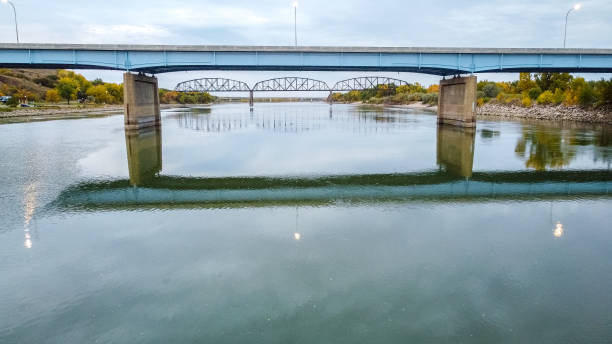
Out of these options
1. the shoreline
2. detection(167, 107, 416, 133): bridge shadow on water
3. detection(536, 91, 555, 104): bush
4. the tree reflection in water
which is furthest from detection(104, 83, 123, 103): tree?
the tree reflection in water

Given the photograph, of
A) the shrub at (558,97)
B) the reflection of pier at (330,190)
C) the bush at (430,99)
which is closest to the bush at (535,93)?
the shrub at (558,97)

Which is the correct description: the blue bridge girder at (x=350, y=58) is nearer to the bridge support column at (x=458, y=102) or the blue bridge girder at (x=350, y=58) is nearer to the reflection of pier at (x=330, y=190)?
the bridge support column at (x=458, y=102)

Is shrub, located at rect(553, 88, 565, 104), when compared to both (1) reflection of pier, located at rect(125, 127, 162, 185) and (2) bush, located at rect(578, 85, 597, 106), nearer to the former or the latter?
(2) bush, located at rect(578, 85, 597, 106)

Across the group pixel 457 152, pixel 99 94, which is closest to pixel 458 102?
pixel 457 152

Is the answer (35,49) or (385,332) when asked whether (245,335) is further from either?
(35,49)

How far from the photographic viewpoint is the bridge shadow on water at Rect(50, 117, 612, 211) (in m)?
16.8

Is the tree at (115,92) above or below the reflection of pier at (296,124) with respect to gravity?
above

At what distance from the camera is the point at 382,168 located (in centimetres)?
2423

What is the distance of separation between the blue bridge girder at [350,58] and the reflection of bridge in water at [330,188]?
25580 millimetres

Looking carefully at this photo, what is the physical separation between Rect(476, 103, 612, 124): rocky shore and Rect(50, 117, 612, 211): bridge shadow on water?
144ft

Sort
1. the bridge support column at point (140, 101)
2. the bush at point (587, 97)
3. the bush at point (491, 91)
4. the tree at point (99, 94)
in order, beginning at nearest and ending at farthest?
the bridge support column at point (140, 101) → the bush at point (587, 97) → the bush at point (491, 91) → the tree at point (99, 94)

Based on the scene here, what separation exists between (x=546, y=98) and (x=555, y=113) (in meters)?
9.07

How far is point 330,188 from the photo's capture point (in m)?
19.0

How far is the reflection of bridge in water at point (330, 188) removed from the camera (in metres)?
16.9
